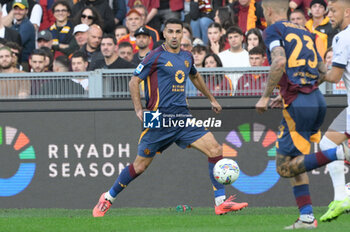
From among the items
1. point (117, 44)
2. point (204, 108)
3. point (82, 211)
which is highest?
point (117, 44)

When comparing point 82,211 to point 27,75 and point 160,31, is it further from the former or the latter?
point 160,31

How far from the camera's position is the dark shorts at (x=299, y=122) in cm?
852

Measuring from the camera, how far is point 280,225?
29.8 ft

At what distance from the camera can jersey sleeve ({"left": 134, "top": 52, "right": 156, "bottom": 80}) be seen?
10.7 metres

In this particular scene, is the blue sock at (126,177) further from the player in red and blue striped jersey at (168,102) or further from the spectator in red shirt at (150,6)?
the spectator in red shirt at (150,6)

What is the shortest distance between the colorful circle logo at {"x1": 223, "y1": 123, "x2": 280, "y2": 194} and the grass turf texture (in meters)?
0.66

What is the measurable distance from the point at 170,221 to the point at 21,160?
3761 millimetres

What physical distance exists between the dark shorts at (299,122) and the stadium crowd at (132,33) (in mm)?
3881

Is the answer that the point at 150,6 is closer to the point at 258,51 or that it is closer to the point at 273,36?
the point at 258,51

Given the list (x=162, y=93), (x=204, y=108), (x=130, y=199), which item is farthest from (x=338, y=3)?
(x=130, y=199)

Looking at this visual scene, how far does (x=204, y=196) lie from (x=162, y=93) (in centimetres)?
240

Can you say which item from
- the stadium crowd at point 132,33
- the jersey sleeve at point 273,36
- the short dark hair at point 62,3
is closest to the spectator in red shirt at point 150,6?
the stadium crowd at point 132,33

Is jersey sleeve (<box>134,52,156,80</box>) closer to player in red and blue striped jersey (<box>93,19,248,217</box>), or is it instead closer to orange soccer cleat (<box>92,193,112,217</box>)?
player in red and blue striped jersey (<box>93,19,248,217</box>)

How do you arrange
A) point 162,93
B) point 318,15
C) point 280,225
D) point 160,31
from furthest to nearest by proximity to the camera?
point 160,31 → point 318,15 → point 162,93 → point 280,225
